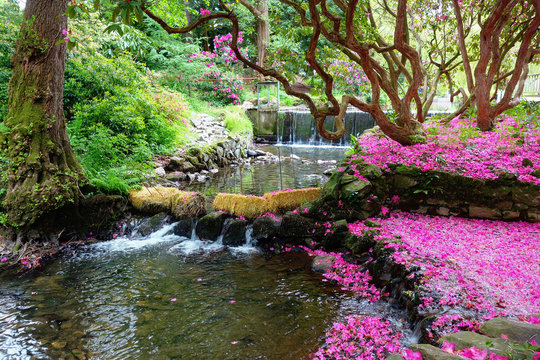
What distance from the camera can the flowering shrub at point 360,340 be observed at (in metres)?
3.06

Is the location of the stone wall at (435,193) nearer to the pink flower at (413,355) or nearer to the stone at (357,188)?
the stone at (357,188)

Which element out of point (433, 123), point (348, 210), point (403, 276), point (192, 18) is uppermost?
point (192, 18)

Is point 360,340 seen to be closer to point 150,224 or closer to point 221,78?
point 150,224

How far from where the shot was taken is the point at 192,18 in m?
21.0

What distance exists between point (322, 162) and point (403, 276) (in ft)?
27.0

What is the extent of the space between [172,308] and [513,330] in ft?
10.8

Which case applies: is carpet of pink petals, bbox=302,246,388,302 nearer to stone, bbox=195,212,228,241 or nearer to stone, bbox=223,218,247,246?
stone, bbox=223,218,247,246

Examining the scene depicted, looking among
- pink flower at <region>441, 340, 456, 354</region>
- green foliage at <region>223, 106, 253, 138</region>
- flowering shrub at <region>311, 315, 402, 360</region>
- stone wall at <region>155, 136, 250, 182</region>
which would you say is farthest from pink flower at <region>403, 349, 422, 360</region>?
green foliage at <region>223, 106, 253, 138</region>

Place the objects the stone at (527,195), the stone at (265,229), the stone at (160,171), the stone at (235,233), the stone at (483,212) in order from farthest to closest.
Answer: the stone at (160,171) < the stone at (235,233) < the stone at (265,229) < the stone at (483,212) < the stone at (527,195)

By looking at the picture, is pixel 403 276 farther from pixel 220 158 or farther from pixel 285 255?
pixel 220 158

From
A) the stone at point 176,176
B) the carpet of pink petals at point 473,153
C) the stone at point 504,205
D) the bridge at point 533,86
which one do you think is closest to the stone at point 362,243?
the carpet of pink petals at point 473,153

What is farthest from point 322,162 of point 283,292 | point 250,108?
point 283,292

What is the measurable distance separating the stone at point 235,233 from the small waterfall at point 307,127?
10066 millimetres

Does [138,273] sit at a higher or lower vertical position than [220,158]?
lower
